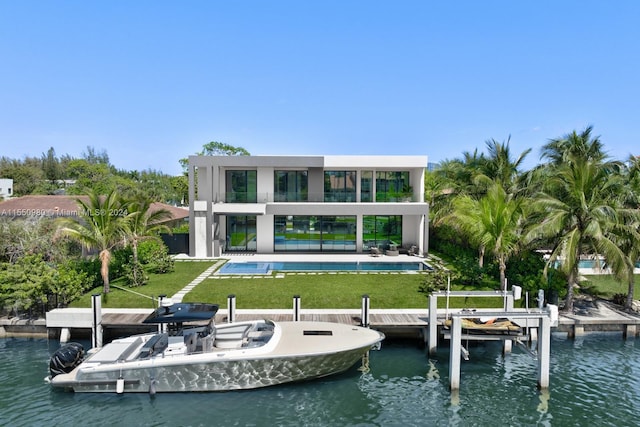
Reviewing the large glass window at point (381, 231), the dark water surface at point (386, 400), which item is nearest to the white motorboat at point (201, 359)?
the dark water surface at point (386, 400)

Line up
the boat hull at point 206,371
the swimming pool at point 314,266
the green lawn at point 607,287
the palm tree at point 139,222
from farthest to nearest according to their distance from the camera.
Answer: the swimming pool at point 314,266 < the palm tree at point 139,222 < the green lawn at point 607,287 < the boat hull at point 206,371

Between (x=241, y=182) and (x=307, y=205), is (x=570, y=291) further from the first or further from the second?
(x=241, y=182)

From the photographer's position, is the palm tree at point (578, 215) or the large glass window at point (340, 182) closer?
the palm tree at point (578, 215)

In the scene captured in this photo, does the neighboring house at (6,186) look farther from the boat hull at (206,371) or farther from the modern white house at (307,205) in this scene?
the boat hull at (206,371)

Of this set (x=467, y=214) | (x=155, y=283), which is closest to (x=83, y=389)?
(x=155, y=283)

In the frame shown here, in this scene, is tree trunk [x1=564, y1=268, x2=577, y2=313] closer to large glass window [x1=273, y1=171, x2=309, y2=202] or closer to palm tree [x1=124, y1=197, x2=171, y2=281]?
large glass window [x1=273, y1=171, x2=309, y2=202]

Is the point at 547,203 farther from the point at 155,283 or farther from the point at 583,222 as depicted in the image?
the point at 155,283

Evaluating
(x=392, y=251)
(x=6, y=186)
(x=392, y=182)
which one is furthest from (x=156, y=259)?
(x=6, y=186)
